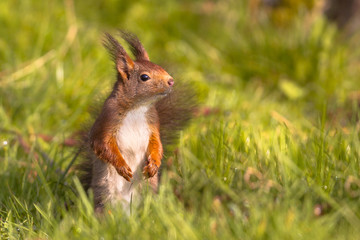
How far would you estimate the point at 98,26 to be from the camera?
7055 mm

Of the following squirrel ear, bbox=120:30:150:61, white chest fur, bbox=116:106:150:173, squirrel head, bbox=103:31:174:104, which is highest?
squirrel ear, bbox=120:30:150:61

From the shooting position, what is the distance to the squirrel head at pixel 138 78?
284 centimetres

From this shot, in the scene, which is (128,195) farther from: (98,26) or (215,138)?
(98,26)

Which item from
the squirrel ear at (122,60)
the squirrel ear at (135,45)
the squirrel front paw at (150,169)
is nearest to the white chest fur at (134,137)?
the squirrel front paw at (150,169)

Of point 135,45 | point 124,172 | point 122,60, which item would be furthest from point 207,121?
point 124,172

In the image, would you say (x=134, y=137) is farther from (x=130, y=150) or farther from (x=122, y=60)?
(x=122, y=60)

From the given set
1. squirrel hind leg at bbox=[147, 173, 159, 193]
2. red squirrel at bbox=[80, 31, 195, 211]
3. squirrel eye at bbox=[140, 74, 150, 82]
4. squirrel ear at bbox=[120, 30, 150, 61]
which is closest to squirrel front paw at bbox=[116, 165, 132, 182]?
red squirrel at bbox=[80, 31, 195, 211]

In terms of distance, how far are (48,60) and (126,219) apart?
3.46 meters

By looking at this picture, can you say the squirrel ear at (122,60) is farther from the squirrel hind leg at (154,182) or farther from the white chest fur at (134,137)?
the squirrel hind leg at (154,182)

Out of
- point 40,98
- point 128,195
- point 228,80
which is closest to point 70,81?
point 40,98

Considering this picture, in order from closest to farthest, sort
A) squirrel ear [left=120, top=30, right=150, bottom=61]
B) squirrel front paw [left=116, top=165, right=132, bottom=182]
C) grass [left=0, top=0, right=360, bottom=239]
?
grass [left=0, top=0, right=360, bottom=239]
squirrel front paw [left=116, top=165, right=132, bottom=182]
squirrel ear [left=120, top=30, right=150, bottom=61]

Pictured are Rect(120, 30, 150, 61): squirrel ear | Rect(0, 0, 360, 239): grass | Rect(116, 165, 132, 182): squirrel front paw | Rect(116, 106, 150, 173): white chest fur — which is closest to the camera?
Rect(0, 0, 360, 239): grass

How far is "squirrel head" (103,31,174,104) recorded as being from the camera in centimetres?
284

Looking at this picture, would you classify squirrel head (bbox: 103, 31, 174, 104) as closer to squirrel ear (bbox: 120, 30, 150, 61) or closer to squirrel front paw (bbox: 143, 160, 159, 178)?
squirrel ear (bbox: 120, 30, 150, 61)
